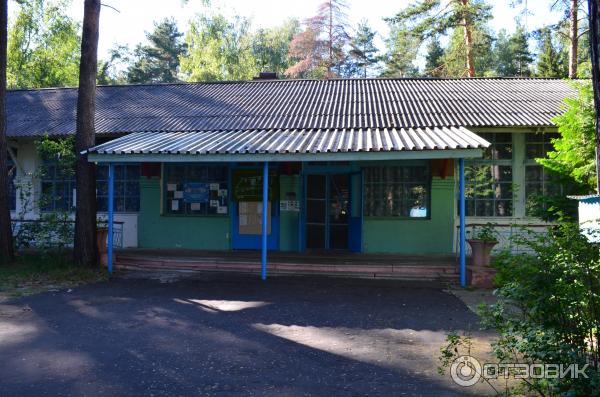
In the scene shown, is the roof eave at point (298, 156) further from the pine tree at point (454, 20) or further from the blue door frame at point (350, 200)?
the pine tree at point (454, 20)

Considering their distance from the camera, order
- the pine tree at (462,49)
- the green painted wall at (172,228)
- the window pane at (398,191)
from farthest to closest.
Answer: the pine tree at (462,49), the green painted wall at (172,228), the window pane at (398,191)

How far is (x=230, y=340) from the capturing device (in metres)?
5.82

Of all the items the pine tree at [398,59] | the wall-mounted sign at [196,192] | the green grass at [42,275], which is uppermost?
the pine tree at [398,59]

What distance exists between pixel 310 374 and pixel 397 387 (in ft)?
2.65

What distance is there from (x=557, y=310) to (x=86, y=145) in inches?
373

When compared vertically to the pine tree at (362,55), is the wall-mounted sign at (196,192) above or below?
below

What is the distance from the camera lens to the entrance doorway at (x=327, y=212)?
1235cm

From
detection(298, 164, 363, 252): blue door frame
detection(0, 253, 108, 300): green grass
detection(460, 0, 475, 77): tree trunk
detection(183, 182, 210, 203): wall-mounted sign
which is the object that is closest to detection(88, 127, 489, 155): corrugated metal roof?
detection(298, 164, 363, 252): blue door frame

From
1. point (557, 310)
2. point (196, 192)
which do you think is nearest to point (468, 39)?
point (196, 192)

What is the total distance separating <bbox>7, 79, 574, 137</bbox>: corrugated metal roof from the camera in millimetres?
12047

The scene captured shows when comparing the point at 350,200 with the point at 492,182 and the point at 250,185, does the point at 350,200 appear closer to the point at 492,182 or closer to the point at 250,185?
the point at 250,185

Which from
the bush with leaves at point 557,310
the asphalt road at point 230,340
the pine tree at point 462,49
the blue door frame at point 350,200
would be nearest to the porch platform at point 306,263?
the blue door frame at point 350,200

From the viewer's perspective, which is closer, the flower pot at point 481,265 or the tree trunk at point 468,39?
the flower pot at point 481,265

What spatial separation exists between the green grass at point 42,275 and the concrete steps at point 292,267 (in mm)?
886
